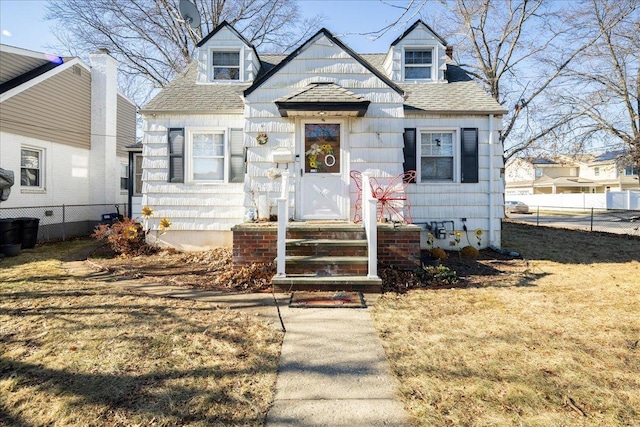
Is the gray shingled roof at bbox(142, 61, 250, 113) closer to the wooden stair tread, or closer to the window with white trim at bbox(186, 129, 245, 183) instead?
the window with white trim at bbox(186, 129, 245, 183)

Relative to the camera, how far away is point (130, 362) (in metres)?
3.09

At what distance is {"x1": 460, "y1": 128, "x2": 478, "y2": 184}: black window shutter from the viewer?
332 inches

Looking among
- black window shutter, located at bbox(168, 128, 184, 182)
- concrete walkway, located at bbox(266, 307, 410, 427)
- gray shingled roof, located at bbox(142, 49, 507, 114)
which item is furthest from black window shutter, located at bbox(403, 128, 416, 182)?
black window shutter, located at bbox(168, 128, 184, 182)

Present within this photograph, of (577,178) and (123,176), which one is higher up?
(577,178)

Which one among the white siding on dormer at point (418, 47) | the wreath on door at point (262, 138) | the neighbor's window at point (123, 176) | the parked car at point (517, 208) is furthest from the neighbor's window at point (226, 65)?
the parked car at point (517, 208)

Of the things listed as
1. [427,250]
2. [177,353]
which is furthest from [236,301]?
[427,250]

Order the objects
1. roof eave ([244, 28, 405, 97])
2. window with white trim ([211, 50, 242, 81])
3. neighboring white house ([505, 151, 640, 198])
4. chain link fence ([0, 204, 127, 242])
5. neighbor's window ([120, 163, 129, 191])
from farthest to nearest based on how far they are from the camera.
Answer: neighboring white house ([505, 151, 640, 198])
neighbor's window ([120, 163, 129, 191])
chain link fence ([0, 204, 127, 242])
window with white trim ([211, 50, 242, 81])
roof eave ([244, 28, 405, 97])

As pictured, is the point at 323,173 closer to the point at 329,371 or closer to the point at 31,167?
the point at 329,371

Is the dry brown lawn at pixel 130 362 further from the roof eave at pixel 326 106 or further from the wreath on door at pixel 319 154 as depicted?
the roof eave at pixel 326 106

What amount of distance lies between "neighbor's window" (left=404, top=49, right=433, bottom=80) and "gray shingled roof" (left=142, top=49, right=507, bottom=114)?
379 millimetres

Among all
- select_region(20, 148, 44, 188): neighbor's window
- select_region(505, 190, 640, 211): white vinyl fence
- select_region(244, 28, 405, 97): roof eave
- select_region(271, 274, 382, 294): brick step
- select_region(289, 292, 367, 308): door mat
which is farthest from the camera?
select_region(505, 190, 640, 211): white vinyl fence

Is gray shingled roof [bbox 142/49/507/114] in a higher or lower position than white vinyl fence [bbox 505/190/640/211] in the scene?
higher

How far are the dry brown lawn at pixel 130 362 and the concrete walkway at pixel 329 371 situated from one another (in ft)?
0.56

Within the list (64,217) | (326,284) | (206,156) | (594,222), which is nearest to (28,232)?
(64,217)
